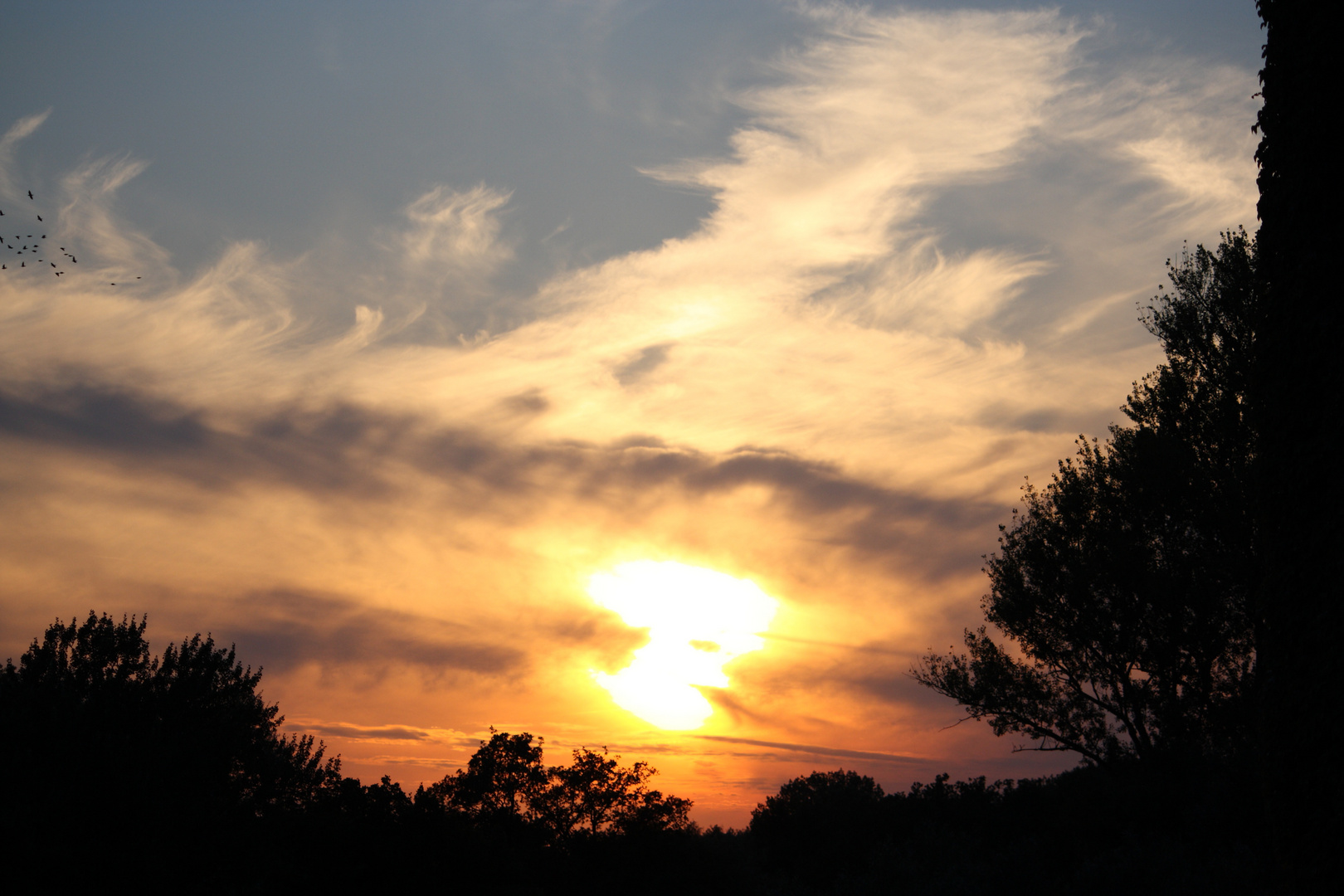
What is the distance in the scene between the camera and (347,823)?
3391cm

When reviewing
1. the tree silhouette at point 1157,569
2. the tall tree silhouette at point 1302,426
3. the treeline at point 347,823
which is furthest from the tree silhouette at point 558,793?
the tall tree silhouette at point 1302,426

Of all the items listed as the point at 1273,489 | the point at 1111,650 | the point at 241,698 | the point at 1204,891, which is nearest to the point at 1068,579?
the point at 1111,650

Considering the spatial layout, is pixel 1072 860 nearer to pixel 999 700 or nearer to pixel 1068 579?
pixel 999 700

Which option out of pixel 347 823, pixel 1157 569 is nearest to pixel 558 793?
pixel 347 823

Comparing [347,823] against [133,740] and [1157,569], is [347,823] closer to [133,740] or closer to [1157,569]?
[133,740]

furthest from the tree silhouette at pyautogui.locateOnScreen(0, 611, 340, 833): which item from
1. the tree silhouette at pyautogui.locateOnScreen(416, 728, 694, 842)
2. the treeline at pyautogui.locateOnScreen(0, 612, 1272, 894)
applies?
the tree silhouette at pyautogui.locateOnScreen(416, 728, 694, 842)

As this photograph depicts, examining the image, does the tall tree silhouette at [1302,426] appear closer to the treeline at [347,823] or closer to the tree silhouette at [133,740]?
the treeline at [347,823]

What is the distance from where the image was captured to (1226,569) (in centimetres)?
2555

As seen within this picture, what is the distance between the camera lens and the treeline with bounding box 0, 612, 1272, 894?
1021 inches

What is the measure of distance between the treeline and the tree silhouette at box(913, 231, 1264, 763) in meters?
2.69

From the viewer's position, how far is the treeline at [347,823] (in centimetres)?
2594

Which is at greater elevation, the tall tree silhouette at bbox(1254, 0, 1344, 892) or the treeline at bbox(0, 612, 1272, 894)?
the tall tree silhouette at bbox(1254, 0, 1344, 892)

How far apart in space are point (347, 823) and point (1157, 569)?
106 ft

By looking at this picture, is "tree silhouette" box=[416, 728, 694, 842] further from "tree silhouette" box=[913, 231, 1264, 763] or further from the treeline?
"tree silhouette" box=[913, 231, 1264, 763]
